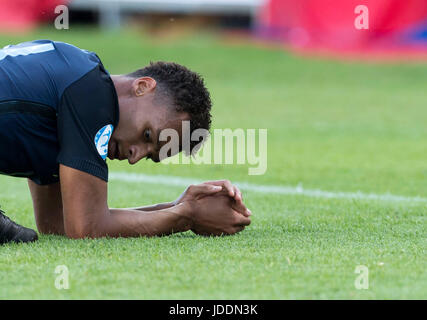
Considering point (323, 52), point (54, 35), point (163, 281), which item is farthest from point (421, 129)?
point (54, 35)

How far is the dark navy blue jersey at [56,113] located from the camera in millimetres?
4477

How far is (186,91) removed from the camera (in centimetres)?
464

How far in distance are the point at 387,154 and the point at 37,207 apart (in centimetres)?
488

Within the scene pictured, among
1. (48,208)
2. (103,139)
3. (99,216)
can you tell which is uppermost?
(103,139)

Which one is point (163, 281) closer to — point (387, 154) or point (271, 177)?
point (271, 177)

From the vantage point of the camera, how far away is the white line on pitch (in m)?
6.66

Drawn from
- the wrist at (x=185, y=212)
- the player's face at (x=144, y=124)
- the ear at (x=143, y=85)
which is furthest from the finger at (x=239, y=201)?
the ear at (x=143, y=85)

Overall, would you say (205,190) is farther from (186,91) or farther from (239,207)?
(186,91)

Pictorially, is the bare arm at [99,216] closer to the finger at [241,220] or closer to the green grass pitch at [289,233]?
the green grass pitch at [289,233]

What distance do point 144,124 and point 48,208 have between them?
1.05 m

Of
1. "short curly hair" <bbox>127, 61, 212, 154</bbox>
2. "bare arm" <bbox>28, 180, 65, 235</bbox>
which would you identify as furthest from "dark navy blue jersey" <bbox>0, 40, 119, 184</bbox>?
"bare arm" <bbox>28, 180, 65, 235</bbox>

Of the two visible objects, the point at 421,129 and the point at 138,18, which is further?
the point at 138,18

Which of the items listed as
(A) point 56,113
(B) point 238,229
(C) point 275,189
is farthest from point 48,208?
(C) point 275,189

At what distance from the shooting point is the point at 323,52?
68.9ft
